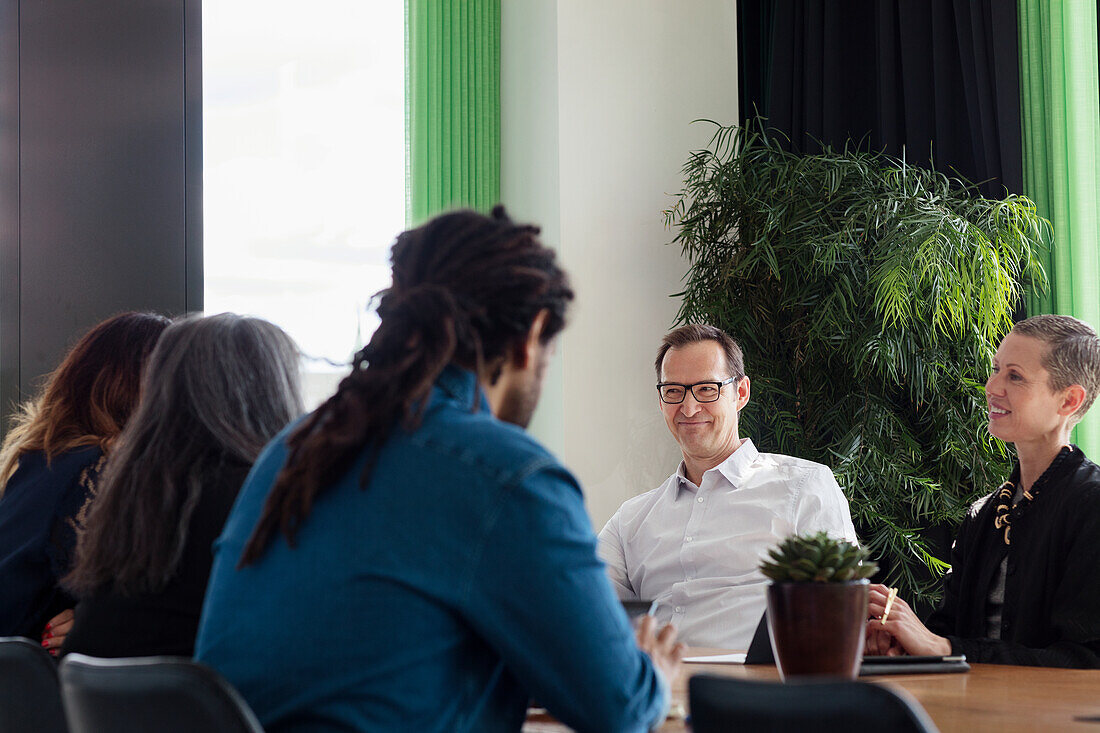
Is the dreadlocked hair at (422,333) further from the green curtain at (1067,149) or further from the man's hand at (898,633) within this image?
the green curtain at (1067,149)

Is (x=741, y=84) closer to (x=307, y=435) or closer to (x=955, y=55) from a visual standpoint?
(x=955, y=55)

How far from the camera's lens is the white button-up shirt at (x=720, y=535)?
2971mm

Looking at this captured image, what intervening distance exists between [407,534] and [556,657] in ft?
0.63

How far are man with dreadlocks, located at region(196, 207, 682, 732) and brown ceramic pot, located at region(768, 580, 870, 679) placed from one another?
0.35 metres

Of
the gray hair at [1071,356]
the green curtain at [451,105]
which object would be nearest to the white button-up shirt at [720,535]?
the gray hair at [1071,356]

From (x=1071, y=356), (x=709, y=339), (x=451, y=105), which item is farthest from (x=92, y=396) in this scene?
(x=451, y=105)

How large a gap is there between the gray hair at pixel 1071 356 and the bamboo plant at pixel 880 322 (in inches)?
36.8

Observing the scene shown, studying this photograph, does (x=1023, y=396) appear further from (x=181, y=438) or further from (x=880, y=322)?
(x=181, y=438)

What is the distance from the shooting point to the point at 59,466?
2283mm

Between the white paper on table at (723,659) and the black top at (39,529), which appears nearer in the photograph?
the white paper on table at (723,659)

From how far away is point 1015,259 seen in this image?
3824 mm

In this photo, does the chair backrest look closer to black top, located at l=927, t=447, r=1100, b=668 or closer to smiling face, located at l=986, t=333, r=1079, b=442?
black top, located at l=927, t=447, r=1100, b=668

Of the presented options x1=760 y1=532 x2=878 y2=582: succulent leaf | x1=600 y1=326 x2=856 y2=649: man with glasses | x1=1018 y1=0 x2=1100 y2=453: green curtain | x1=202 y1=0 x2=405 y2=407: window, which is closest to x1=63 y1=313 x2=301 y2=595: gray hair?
x1=760 y1=532 x2=878 y2=582: succulent leaf

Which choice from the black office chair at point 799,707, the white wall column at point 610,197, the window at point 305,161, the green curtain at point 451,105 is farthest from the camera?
the green curtain at point 451,105
